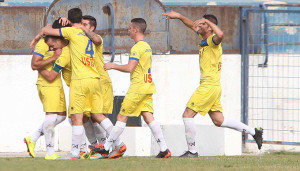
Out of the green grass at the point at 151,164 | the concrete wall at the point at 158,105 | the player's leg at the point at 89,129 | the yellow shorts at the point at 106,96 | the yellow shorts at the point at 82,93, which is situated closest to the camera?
the green grass at the point at 151,164

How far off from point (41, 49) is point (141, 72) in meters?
1.41

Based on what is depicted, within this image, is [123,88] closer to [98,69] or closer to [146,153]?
[146,153]

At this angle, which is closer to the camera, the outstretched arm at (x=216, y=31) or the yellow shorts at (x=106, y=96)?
the outstretched arm at (x=216, y=31)

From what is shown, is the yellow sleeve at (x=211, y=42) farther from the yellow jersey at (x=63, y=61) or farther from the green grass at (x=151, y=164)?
the yellow jersey at (x=63, y=61)

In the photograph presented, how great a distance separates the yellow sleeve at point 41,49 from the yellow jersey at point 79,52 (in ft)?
1.28

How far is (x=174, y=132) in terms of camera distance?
1362cm

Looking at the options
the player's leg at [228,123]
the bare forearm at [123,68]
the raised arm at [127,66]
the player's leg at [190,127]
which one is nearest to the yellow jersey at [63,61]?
the raised arm at [127,66]

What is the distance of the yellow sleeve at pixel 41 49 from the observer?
1049cm

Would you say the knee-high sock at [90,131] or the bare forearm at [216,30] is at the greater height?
the bare forearm at [216,30]

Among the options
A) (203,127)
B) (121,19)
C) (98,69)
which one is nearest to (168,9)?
(121,19)

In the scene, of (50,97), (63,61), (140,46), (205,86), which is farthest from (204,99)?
(50,97)

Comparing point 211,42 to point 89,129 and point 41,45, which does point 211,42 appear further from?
point 41,45

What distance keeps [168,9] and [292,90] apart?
9.41 feet

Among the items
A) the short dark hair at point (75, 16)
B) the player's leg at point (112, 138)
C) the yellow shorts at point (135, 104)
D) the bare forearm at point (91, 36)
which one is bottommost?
the player's leg at point (112, 138)
